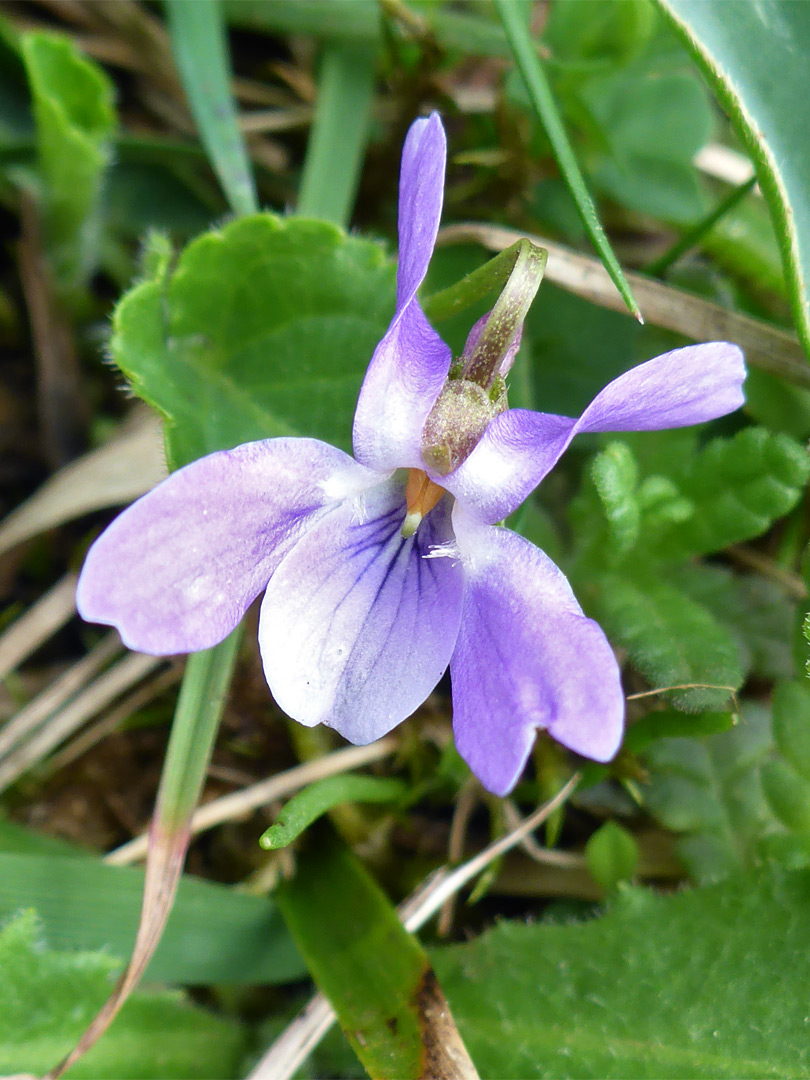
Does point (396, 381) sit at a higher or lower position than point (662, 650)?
higher

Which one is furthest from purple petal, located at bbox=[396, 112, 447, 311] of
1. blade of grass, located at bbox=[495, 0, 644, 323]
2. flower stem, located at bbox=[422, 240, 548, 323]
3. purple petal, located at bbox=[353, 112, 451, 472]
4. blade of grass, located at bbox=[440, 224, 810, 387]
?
blade of grass, located at bbox=[440, 224, 810, 387]

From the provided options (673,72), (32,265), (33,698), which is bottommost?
(33,698)

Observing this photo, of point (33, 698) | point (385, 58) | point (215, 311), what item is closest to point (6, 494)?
point (33, 698)

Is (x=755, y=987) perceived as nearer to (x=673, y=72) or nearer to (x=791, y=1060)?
(x=791, y=1060)

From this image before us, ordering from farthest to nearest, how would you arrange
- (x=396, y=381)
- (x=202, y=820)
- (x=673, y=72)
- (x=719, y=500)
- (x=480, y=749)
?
(x=673, y=72), (x=202, y=820), (x=719, y=500), (x=396, y=381), (x=480, y=749)

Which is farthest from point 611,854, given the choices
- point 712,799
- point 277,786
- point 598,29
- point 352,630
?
point 598,29

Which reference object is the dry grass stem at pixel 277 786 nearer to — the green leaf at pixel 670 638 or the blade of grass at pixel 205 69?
the green leaf at pixel 670 638
